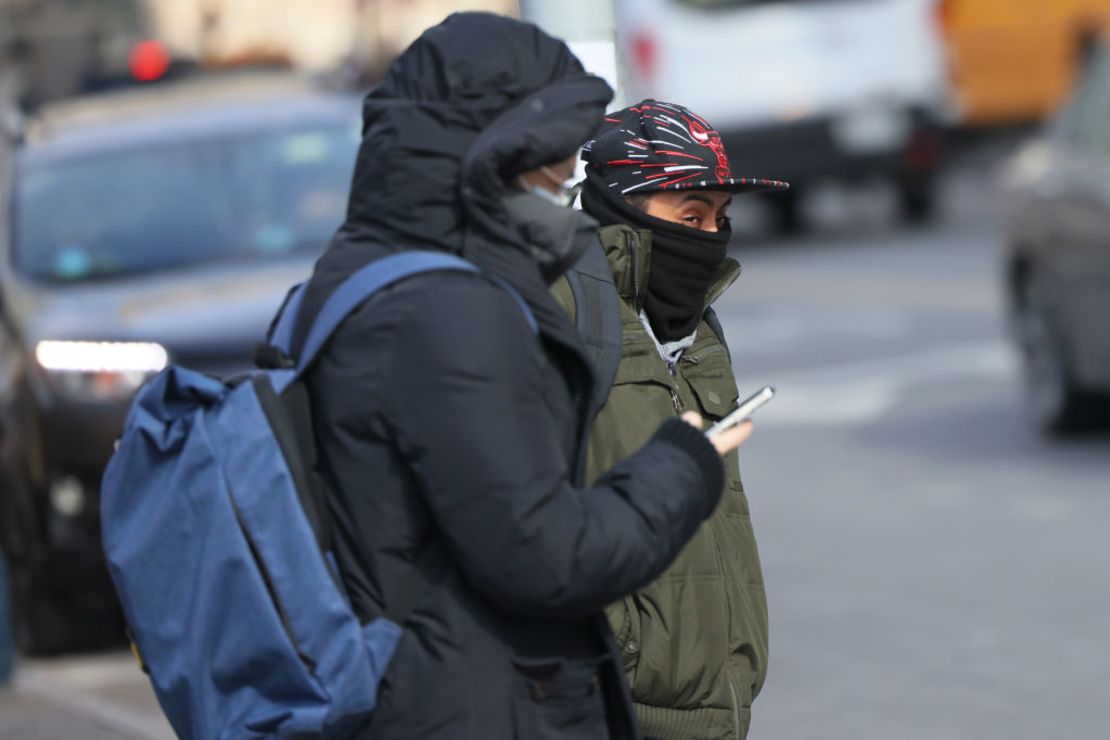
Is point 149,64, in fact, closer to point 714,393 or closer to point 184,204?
point 184,204

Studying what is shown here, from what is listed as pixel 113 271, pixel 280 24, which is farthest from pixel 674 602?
pixel 280 24

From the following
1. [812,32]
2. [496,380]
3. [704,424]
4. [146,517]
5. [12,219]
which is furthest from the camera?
[812,32]

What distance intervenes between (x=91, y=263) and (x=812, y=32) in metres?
12.9

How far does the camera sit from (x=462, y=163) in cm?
279

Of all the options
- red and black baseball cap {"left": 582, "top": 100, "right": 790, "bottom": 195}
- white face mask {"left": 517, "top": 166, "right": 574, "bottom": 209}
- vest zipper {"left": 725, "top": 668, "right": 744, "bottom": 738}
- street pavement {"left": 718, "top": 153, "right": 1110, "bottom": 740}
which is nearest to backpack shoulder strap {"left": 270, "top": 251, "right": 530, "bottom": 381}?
white face mask {"left": 517, "top": 166, "right": 574, "bottom": 209}

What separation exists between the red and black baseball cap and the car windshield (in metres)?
5.20

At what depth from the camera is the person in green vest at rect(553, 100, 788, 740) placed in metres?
3.10

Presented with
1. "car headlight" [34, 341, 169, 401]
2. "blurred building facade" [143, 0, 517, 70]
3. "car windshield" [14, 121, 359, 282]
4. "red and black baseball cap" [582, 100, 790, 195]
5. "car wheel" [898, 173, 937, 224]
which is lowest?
"blurred building facade" [143, 0, 517, 70]

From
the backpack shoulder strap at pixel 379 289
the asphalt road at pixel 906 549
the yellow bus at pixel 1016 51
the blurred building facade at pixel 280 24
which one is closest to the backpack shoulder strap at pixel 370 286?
the backpack shoulder strap at pixel 379 289

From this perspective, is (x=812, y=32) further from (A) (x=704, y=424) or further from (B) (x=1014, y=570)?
(A) (x=704, y=424)

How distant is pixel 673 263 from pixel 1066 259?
7429mm

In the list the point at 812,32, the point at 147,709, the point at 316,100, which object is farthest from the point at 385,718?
the point at 812,32

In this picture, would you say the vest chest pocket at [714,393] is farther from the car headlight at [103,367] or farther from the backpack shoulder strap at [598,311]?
the car headlight at [103,367]

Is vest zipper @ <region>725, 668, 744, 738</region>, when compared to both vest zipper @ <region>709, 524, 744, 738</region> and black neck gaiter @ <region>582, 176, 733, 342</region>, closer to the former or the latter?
vest zipper @ <region>709, 524, 744, 738</region>
